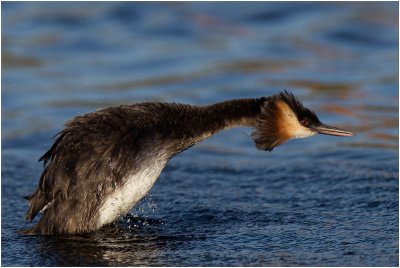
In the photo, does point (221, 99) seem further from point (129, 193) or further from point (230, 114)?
point (129, 193)

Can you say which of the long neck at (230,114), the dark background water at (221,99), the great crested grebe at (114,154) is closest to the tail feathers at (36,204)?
the great crested grebe at (114,154)

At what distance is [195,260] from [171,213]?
1.28 metres

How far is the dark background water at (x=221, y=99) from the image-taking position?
638cm

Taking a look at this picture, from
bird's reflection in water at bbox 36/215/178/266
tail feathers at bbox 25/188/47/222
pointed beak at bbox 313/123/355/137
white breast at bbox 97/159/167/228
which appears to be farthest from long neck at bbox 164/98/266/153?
tail feathers at bbox 25/188/47/222

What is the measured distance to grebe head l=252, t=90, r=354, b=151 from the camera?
6.79 meters

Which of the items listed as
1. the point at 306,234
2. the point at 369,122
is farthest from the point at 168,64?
the point at 306,234

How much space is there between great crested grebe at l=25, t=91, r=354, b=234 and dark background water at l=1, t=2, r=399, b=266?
0.70ft

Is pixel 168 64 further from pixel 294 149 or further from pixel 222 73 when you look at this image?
pixel 294 149

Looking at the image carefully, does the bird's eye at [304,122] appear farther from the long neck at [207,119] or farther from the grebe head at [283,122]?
the long neck at [207,119]

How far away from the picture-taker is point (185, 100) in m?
11.6

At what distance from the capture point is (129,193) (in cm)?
653

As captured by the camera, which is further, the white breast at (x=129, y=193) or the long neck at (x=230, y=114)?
the long neck at (x=230, y=114)

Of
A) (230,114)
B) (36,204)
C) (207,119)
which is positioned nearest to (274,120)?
(230,114)

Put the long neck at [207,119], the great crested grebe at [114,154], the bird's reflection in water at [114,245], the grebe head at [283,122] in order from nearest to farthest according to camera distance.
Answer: the bird's reflection in water at [114,245]
the great crested grebe at [114,154]
the long neck at [207,119]
the grebe head at [283,122]
